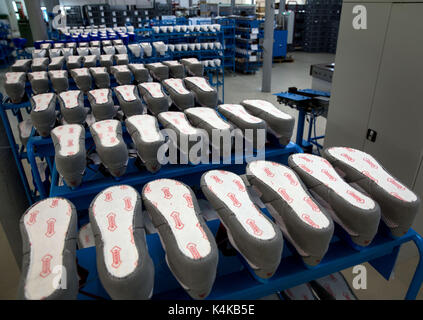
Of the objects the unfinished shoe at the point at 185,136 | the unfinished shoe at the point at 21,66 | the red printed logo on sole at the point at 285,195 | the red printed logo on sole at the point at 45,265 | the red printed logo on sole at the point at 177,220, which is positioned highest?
the unfinished shoe at the point at 21,66

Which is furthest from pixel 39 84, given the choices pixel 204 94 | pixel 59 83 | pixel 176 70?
pixel 204 94

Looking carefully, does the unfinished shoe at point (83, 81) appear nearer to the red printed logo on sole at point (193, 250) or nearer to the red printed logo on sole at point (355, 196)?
the red printed logo on sole at point (193, 250)

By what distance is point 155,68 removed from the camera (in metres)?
2.45

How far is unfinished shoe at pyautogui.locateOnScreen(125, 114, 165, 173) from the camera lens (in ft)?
4.73

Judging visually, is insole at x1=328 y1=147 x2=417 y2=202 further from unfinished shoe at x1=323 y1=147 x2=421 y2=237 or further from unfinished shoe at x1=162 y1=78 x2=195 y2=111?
unfinished shoe at x1=162 y1=78 x2=195 y2=111

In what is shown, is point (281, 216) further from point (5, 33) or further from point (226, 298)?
point (5, 33)

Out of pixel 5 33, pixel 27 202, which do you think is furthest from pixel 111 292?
pixel 5 33

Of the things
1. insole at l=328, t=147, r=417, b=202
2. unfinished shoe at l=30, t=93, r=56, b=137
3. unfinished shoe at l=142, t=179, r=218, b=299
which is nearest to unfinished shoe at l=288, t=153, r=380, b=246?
insole at l=328, t=147, r=417, b=202

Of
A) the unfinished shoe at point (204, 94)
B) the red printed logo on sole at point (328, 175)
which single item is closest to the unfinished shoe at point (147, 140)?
the unfinished shoe at point (204, 94)

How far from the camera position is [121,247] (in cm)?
93

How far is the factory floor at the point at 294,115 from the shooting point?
87.3 inches

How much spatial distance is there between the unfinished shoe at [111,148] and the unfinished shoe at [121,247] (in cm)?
27

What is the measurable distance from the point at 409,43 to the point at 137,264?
213cm

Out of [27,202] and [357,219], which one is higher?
[357,219]
